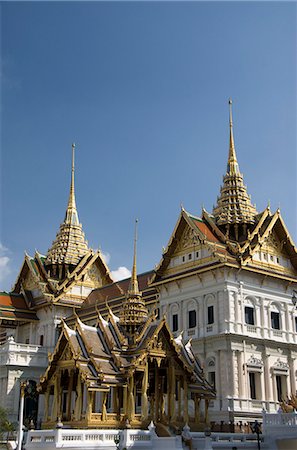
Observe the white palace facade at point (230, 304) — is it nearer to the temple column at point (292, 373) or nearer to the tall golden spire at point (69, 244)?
the temple column at point (292, 373)

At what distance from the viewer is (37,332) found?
168 ft

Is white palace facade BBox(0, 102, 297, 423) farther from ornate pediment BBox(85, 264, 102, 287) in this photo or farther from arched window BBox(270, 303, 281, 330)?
ornate pediment BBox(85, 264, 102, 287)

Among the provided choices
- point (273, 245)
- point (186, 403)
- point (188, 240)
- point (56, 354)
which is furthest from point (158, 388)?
point (273, 245)

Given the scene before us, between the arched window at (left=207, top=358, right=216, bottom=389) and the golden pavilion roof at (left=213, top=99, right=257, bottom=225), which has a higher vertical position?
the golden pavilion roof at (left=213, top=99, right=257, bottom=225)

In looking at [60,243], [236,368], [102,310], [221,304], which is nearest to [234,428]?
[236,368]

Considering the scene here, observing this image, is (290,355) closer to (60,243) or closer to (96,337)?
(96,337)

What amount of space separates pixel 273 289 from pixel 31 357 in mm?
19263

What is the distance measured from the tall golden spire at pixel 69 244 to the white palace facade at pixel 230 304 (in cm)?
735

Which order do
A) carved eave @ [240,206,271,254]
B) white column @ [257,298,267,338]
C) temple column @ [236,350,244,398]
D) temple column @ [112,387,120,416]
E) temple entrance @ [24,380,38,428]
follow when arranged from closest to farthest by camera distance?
temple column @ [112,387,120,416]
temple column @ [236,350,244,398]
white column @ [257,298,267,338]
carved eave @ [240,206,271,254]
temple entrance @ [24,380,38,428]

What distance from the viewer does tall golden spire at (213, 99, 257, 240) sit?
4038cm

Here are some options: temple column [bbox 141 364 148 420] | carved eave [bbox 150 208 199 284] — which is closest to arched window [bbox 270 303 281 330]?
carved eave [bbox 150 208 199 284]

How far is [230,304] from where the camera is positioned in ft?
115

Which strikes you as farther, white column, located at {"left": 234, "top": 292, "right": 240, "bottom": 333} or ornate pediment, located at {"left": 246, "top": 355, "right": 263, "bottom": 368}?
white column, located at {"left": 234, "top": 292, "right": 240, "bottom": 333}

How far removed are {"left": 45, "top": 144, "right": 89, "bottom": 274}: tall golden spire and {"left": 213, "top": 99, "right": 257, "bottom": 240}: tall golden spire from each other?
1697 centimetres
